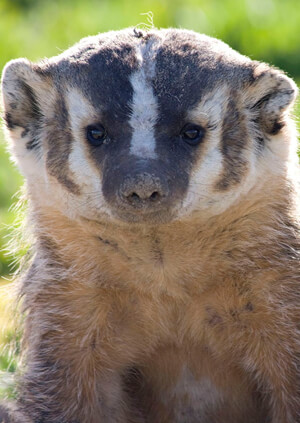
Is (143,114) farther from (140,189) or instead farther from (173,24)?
(173,24)

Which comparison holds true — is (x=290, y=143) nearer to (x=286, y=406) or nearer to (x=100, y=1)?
(x=286, y=406)

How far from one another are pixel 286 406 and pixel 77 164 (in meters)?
1.20

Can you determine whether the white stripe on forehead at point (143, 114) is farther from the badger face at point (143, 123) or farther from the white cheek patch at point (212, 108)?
the white cheek patch at point (212, 108)

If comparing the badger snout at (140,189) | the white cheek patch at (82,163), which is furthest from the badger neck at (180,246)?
the badger snout at (140,189)

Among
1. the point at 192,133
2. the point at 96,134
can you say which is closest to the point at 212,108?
the point at 192,133

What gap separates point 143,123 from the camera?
164 inches

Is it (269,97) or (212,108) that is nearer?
(212,108)

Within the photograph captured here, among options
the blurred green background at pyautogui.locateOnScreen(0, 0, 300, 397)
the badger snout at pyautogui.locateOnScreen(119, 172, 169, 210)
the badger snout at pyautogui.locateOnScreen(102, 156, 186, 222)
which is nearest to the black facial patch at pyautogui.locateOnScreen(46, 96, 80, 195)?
the badger snout at pyautogui.locateOnScreen(102, 156, 186, 222)

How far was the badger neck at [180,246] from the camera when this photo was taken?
14.6 ft

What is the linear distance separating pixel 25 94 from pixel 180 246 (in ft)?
2.77

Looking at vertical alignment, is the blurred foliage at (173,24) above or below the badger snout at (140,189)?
below

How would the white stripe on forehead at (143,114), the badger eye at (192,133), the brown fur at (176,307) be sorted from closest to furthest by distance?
the white stripe on forehead at (143,114), the badger eye at (192,133), the brown fur at (176,307)

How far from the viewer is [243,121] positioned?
4.47m

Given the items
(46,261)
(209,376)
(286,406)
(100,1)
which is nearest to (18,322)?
(46,261)
